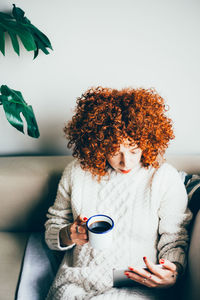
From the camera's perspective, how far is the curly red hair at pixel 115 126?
0.86 meters

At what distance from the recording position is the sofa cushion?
104 centimetres

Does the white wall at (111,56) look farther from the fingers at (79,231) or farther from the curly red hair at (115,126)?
the fingers at (79,231)

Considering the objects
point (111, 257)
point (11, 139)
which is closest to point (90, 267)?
point (111, 257)

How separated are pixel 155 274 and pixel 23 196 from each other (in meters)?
0.76

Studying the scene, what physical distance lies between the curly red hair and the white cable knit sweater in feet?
0.23

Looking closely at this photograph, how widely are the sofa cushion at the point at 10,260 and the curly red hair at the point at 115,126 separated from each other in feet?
1.94

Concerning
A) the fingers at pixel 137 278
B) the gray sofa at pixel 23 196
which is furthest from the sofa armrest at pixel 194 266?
the gray sofa at pixel 23 196

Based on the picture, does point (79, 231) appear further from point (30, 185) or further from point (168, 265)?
point (30, 185)

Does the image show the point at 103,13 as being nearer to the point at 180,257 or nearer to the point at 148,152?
the point at 148,152

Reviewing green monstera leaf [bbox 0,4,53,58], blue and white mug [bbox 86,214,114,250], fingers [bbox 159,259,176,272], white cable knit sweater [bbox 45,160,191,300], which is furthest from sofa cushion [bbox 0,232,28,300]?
green monstera leaf [bbox 0,4,53,58]

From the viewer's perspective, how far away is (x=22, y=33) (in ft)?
3.37

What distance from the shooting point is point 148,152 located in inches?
36.8

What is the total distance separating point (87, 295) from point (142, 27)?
1128 mm

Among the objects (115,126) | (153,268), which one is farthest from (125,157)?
(153,268)
